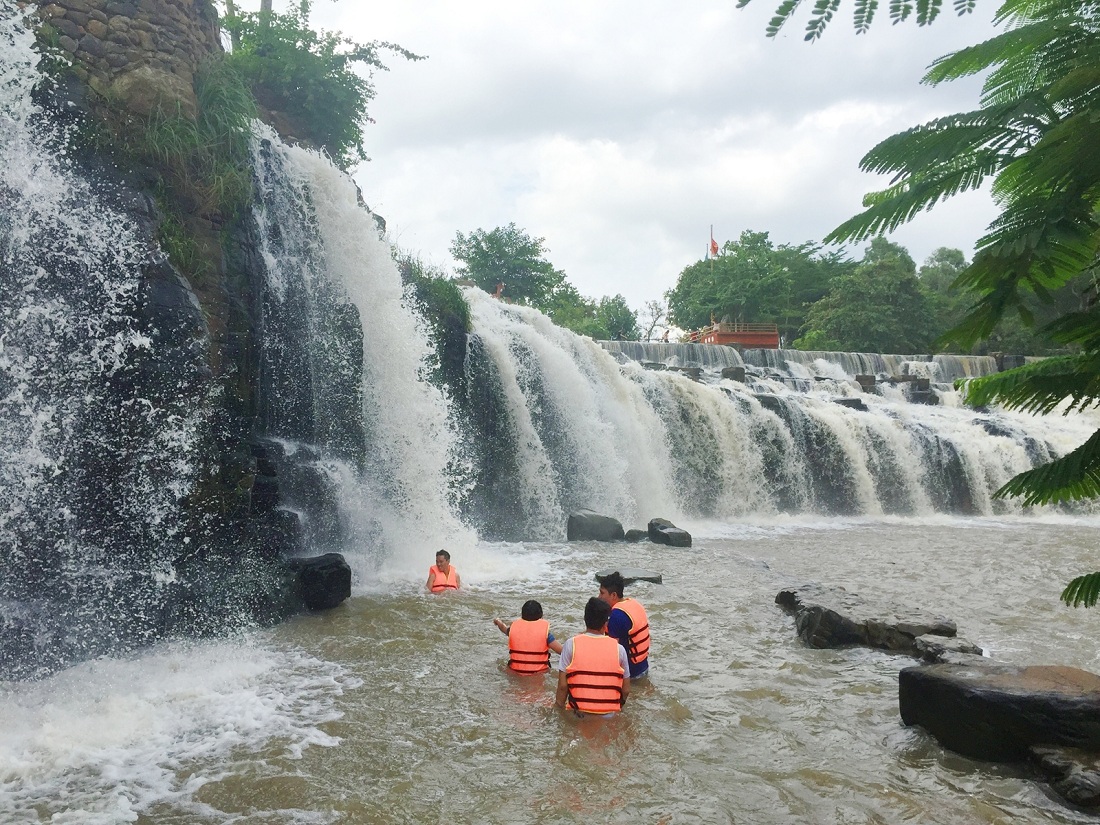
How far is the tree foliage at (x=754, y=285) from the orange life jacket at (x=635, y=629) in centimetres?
4098

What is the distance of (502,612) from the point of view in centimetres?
816

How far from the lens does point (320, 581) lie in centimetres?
817

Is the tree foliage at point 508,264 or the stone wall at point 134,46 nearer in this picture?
the stone wall at point 134,46

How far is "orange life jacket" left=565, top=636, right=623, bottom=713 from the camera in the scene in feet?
16.3

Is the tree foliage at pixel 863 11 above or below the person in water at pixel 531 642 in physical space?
above

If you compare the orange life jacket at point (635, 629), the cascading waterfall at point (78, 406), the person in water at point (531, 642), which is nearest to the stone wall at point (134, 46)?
the cascading waterfall at point (78, 406)

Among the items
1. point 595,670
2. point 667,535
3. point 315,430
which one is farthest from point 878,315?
point 595,670

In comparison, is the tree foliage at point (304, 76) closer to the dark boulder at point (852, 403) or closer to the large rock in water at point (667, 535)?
the large rock in water at point (667, 535)

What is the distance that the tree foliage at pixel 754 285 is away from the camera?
44844 mm

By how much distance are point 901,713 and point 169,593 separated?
6437 mm

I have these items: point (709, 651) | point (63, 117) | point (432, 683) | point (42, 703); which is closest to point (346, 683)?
point (432, 683)

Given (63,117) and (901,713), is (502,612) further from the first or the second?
(63,117)

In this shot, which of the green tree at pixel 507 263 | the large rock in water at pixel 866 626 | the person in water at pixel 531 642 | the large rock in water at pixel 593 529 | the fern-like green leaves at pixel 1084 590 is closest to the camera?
the fern-like green leaves at pixel 1084 590

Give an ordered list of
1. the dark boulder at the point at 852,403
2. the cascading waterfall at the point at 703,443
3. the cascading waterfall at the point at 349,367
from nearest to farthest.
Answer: the cascading waterfall at the point at 349,367, the cascading waterfall at the point at 703,443, the dark boulder at the point at 852,403
